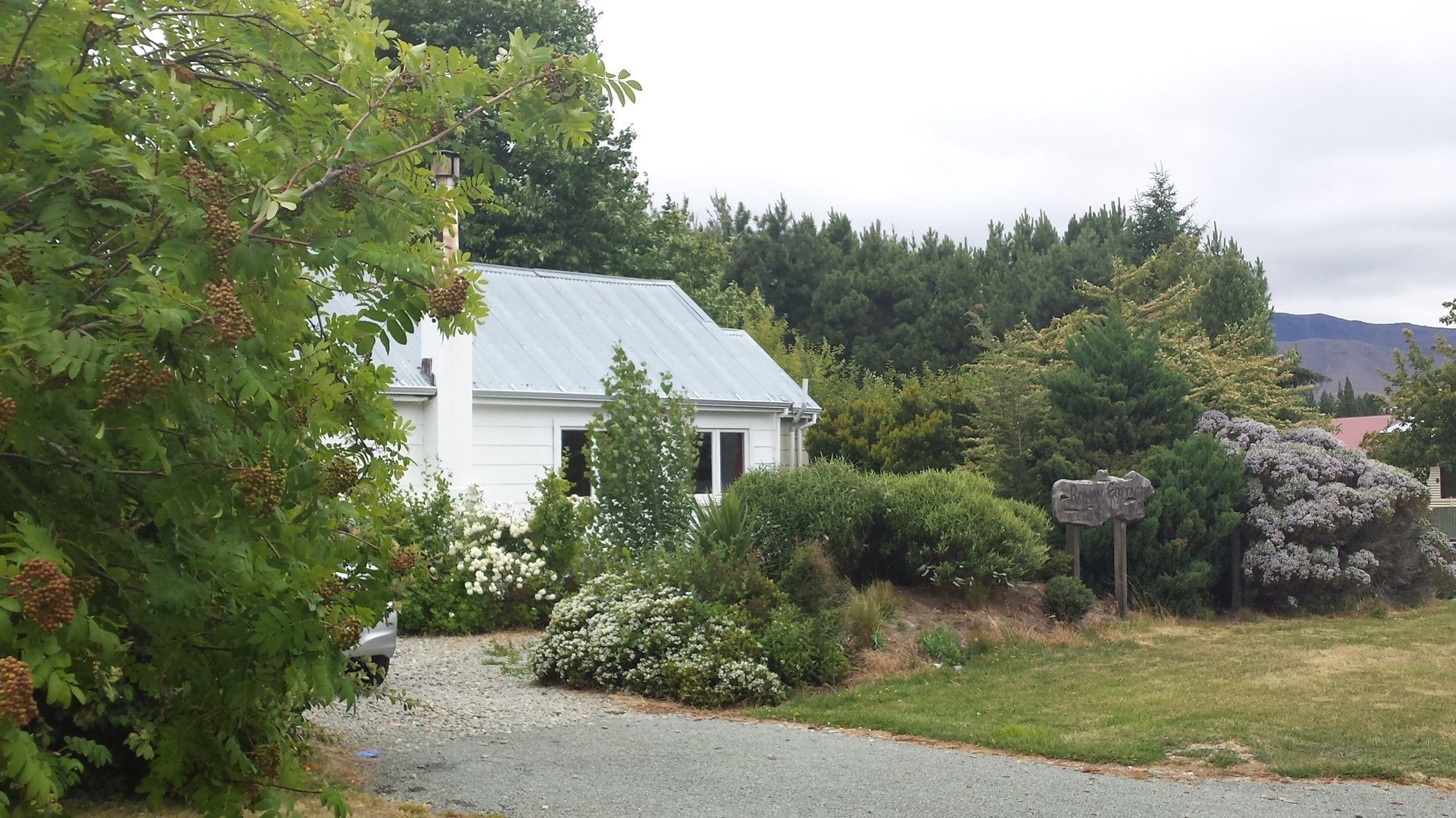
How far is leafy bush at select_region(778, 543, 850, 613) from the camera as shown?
12.1 metres

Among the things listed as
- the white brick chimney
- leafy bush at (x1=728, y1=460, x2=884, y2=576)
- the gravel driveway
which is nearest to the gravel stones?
the gravel driveway

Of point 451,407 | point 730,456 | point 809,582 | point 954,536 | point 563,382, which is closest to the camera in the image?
point 809,582

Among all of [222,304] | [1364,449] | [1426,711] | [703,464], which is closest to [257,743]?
[222,304]

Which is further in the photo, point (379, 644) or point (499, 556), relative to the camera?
point (499, 556)

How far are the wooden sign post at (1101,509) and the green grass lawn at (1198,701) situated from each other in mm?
884

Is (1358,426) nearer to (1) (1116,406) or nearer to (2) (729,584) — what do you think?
(1) (1116,406)

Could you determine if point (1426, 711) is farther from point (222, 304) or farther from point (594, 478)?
point (222, 304)

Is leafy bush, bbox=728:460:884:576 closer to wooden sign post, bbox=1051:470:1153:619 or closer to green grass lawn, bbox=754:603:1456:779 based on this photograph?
green grass lawn, bbox=754:603:1456:779

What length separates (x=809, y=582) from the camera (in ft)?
39.9

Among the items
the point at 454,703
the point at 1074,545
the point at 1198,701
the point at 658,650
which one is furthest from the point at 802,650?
the point at 1074,545

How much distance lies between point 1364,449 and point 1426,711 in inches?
882

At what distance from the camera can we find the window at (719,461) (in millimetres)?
20438

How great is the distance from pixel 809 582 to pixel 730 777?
14.6 feet

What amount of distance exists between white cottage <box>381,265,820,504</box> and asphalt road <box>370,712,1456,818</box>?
22.8 ft
